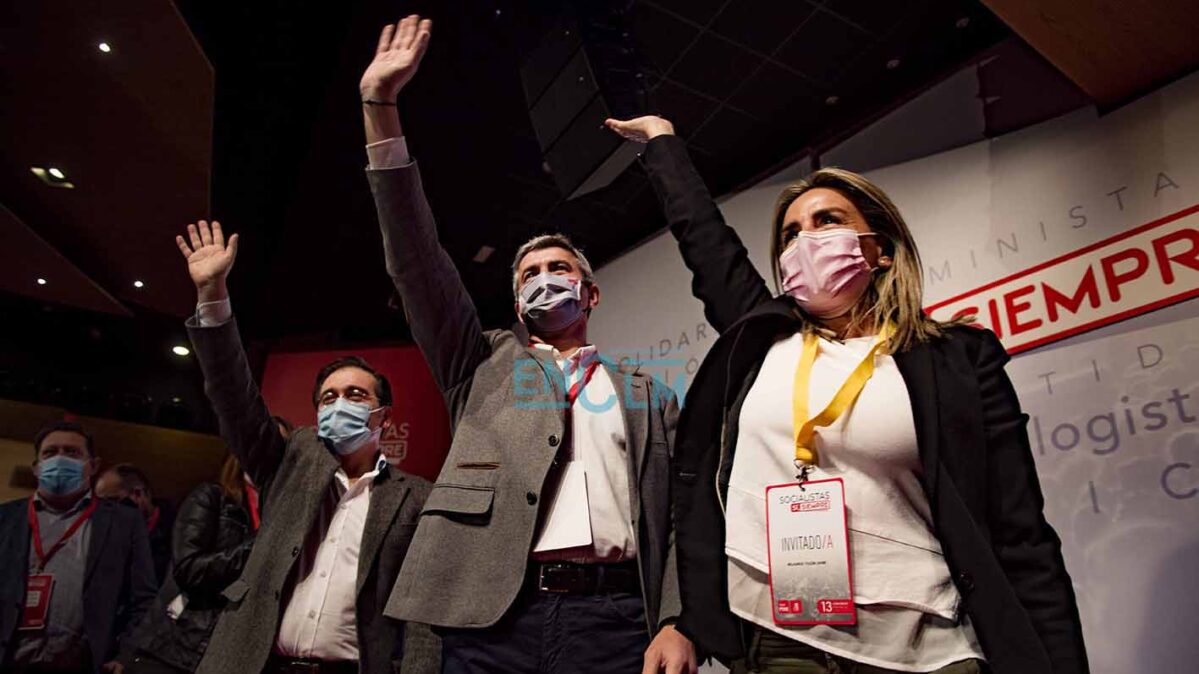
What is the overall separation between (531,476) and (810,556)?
66cm

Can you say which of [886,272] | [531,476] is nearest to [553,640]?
[531,476]

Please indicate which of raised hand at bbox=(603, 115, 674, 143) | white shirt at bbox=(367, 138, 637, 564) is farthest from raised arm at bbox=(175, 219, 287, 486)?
raised hand at bbox=(603, 115, 674, 143)

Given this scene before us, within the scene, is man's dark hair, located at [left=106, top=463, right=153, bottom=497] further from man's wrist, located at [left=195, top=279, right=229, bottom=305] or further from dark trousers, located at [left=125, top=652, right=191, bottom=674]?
man's wrist, located at [left=195, top=279, right=229, bottom=305]

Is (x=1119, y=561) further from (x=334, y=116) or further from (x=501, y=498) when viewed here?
(x=334, y=116)

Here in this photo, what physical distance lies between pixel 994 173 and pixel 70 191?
623 cm

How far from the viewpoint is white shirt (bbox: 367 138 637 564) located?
159 cm

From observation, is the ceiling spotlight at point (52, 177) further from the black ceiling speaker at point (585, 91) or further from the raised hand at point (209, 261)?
the raised hand at point (209, 261)

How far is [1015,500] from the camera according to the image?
122cm

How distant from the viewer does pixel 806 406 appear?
4.34 feet

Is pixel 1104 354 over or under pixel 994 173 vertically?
under

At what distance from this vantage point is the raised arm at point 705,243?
163 cm

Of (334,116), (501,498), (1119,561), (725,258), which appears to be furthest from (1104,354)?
(334,116)

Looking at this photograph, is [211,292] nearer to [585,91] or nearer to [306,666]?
[306,666]

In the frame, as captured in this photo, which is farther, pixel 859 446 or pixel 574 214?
pixel 574 214
